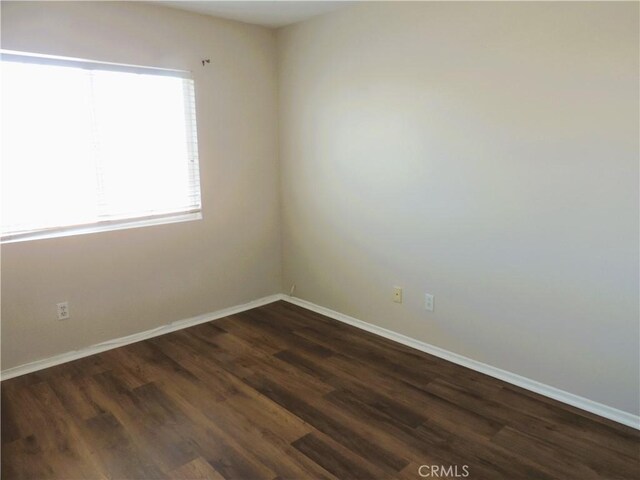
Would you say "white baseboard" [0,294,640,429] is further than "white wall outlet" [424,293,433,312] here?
No

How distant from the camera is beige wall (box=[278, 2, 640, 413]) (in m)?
2.15

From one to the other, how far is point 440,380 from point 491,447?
0.60m

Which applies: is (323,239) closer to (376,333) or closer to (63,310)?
(376,333)

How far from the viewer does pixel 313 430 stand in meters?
2.20

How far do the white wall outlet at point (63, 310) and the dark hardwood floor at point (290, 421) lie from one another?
12.3 inches

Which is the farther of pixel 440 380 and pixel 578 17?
pixel 440 380

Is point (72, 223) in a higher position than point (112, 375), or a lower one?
higher

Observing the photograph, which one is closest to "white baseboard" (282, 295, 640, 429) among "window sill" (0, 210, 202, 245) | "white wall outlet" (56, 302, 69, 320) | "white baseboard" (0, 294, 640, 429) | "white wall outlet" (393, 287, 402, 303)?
"white baseboard" (0, 294, 640, 429)

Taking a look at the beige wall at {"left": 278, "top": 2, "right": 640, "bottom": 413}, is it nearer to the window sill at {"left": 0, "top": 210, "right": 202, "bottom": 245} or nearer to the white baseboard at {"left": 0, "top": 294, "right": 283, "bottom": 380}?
the white baseboard at {"left": 0, "top": 294, "right": 283, "bottom": 380}

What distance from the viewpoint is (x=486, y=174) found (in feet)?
8.41

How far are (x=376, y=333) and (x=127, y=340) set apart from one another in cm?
179

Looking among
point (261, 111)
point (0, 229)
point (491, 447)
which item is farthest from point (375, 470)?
point (261, 111)

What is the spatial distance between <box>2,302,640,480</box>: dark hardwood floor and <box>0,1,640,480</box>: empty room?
0.01 m

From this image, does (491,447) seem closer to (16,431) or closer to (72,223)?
(16,431)
